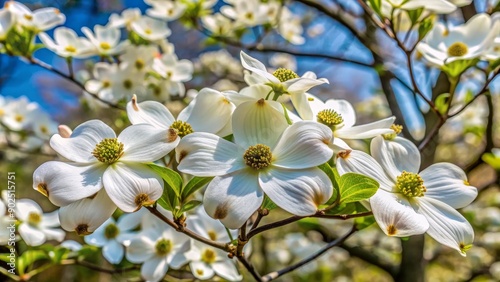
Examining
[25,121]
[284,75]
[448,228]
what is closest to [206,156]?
[284,75]

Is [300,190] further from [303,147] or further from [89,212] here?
[89,212]

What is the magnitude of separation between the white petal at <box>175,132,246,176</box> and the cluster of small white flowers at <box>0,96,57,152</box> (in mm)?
1038

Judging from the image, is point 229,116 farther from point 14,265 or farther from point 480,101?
point 480,101

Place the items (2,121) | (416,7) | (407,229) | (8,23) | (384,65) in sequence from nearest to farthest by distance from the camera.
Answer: (407,229), (416,7), (8,23), (384,65), (2,121)

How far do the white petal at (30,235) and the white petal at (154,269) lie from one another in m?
0.21

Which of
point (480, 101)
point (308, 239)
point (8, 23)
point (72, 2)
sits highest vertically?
point (8, 23)

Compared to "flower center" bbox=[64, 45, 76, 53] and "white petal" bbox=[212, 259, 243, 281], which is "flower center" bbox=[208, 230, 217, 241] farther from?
"flower center" bbox=[64, 45, 76, 53]

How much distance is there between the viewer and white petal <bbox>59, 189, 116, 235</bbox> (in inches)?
16.8

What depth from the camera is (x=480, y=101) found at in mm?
2061

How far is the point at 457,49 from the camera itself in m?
0.76

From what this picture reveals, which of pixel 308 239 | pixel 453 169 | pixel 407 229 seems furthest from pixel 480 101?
pixel 407 229

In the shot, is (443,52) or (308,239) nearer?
(443,52)

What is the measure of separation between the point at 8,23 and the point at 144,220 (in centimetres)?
52

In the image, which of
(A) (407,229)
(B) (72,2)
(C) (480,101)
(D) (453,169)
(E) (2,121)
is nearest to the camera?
(A) (407,229)
